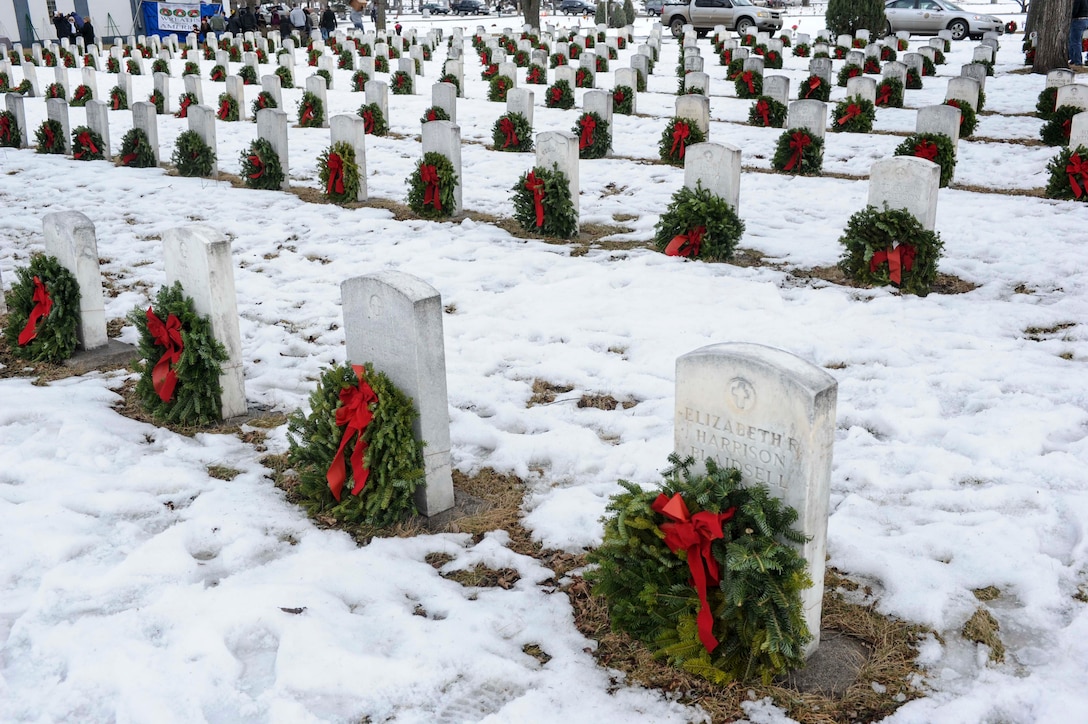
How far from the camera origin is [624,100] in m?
16.2

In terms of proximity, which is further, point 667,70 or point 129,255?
point 667,70

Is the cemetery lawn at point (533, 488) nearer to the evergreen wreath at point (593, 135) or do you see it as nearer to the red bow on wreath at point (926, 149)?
the red bow on wreath at point (926, 149)

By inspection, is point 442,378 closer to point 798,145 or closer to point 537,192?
point 537,192

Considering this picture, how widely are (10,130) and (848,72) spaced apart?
49.0 feet

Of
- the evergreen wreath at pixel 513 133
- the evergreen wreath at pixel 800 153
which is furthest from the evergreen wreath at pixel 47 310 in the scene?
the evergreen wreath at pixel 800 153

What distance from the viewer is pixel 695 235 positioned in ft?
28.5

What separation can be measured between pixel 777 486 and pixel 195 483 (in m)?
3.02

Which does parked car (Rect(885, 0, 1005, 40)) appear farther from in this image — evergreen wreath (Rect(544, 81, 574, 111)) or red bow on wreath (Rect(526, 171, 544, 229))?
red bow on wreath (Rect(526, 171, 544, 229))

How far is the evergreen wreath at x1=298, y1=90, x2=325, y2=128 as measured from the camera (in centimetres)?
1594

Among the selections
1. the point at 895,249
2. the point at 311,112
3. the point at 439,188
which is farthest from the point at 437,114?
the point at 895,249

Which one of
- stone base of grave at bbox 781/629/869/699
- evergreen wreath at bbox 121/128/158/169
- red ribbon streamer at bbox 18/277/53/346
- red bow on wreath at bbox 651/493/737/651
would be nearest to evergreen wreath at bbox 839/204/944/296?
stone base of grave at bbox 781/629/869/699

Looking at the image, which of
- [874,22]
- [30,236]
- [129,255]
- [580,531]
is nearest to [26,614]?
[580,531]

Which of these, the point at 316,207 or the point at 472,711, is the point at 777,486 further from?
the point at 316,207

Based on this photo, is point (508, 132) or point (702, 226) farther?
point (508, 132)
